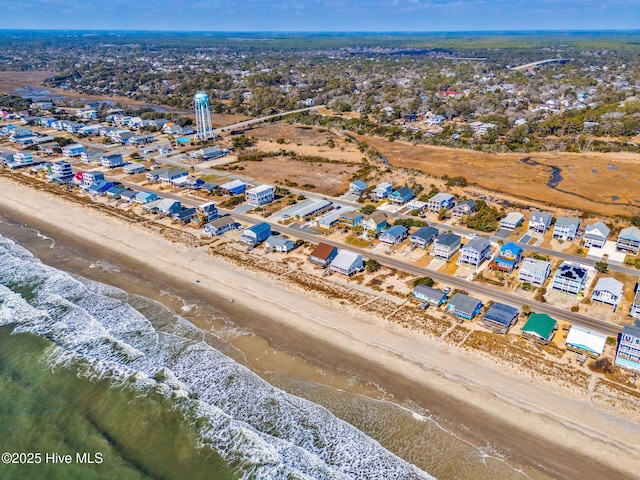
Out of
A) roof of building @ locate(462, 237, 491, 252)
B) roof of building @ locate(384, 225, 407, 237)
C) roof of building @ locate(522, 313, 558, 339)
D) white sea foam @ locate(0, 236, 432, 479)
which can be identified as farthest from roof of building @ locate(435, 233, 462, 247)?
white sea foam @ locate(0, 236, 432, 479)

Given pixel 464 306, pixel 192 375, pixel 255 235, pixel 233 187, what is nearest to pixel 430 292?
pixel 464 306

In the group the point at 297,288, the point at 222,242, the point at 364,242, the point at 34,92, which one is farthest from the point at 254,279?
the point at 34,92

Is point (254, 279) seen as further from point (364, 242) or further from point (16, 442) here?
point (16, 442)

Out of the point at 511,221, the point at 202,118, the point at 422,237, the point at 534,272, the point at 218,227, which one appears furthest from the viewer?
the point at 202,118

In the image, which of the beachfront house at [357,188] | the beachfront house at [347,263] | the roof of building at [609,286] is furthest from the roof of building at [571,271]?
the beachfront house at [357,188]

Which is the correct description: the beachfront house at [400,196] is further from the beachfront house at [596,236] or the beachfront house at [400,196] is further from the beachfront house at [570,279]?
the beachfront house at [570,279]

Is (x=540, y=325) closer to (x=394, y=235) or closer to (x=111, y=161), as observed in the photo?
(x=394, y=235)
